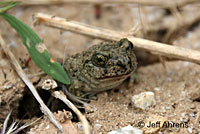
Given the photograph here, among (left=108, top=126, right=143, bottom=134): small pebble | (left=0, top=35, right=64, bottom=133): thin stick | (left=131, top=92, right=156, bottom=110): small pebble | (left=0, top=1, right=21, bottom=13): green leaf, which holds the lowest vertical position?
(left=131, top=92, right=156, bottom=110): small pebble

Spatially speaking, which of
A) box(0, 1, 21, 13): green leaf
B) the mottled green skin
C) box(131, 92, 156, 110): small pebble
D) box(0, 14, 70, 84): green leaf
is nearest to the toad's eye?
the mottled green skin

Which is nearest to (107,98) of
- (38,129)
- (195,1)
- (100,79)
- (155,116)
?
(100,79)

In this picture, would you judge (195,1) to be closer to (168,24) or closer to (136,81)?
(168,24)

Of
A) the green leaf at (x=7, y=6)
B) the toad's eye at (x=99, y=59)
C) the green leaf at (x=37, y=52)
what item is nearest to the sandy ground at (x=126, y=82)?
the green leaf at (x=37, y=52)

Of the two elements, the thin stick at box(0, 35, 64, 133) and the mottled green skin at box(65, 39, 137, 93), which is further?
the mottled green skin at box(65, 39, 137, 93)

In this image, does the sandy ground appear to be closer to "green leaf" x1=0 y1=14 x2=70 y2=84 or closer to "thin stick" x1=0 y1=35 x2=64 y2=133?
"thin stick" x1=0 y1=35 x2=64 y2=133

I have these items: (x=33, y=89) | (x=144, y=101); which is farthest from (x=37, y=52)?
(x=144, y=101)

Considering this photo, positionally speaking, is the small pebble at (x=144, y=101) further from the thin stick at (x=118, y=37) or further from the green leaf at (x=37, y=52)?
the green leaf at (x=37, y=52)
